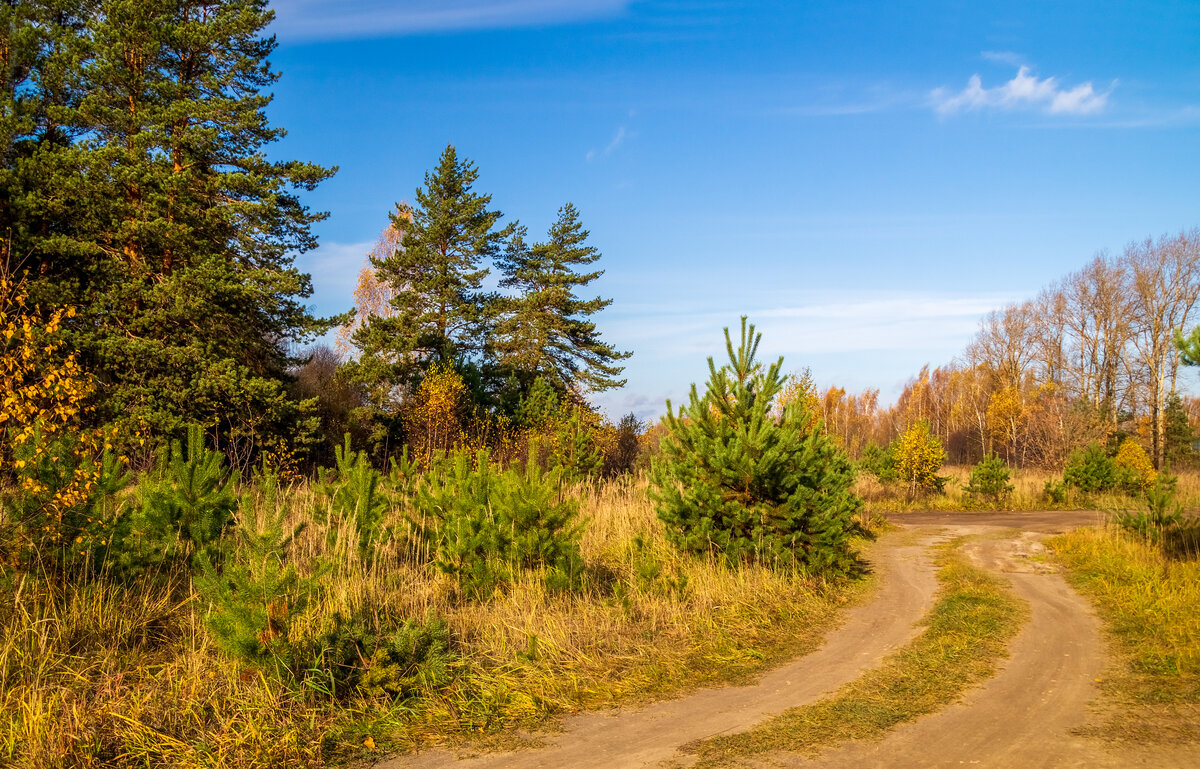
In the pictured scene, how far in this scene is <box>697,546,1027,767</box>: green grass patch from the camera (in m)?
4.28

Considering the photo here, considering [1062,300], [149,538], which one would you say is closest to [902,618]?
[149,538]

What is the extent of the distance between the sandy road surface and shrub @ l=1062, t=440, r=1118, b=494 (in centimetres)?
1794

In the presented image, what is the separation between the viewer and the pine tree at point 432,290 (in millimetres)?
27891

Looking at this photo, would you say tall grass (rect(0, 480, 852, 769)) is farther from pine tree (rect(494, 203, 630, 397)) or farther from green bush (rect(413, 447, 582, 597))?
pine tree (rect(494, 203, 630, 397))

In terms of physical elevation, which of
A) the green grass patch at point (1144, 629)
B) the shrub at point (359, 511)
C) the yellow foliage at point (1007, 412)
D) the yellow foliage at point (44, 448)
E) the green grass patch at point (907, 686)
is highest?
the yellow foliage at point (1007, 412)

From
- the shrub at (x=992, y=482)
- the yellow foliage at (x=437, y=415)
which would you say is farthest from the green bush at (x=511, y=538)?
the shrub at (x=992, y=482)

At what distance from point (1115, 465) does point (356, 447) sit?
2646cm

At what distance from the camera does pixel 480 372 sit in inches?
1231

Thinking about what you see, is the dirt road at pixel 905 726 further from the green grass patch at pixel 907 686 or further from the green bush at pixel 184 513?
the green bush at pixel 184 513

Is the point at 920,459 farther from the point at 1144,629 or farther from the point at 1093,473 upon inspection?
the point at 1144,629

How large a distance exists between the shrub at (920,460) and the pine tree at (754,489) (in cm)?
1414

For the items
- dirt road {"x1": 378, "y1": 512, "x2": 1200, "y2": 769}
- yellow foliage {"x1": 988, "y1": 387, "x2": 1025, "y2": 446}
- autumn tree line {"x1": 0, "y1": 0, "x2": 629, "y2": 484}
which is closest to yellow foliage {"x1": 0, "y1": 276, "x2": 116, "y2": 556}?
dirt road {"x1": 378, "y1": 512, "x2": 1200, "y2": 769}

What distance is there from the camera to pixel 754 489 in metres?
8.67

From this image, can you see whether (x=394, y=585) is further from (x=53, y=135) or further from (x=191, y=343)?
(x=53, y=135)
